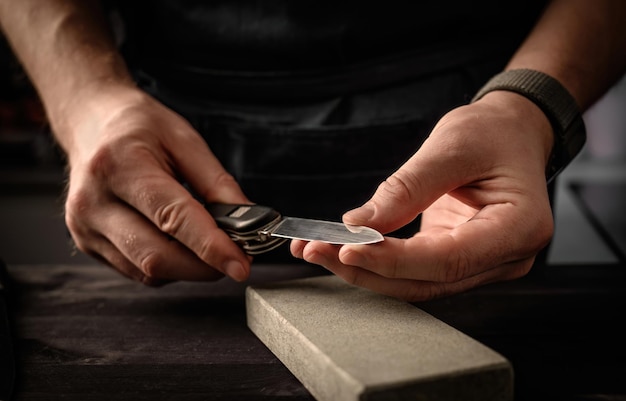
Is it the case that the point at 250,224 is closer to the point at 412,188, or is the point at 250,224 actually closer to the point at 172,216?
the point at 172,216

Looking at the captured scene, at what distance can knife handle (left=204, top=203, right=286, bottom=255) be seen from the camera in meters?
0.75

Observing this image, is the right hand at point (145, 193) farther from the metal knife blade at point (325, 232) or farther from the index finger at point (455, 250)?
the index finger at point (455, 250)

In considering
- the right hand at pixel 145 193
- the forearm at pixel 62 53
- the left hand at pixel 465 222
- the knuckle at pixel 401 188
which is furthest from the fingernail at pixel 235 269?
the forearm at pixel 62 53

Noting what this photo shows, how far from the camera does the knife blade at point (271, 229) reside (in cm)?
65

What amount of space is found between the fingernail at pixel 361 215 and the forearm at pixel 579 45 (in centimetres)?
35

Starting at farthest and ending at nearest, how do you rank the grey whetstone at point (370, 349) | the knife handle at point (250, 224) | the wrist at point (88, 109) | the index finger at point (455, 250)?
the wrist at point (88, 109) < the knife handle at point (250, 224) < the index finger at point (455, 250) < the grey whetstone at point (370, 349)

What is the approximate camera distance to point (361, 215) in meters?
0.66

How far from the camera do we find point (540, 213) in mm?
686

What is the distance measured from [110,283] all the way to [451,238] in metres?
0.56

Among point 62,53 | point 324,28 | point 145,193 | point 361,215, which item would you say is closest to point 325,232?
point 361,215

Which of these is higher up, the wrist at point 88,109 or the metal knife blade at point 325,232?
the wrist at point 88,109

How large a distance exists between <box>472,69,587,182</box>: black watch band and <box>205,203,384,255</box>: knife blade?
300 mm

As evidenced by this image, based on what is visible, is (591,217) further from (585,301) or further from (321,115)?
(321,115)

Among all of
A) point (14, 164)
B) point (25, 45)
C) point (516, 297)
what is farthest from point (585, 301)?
point (14, 164)
